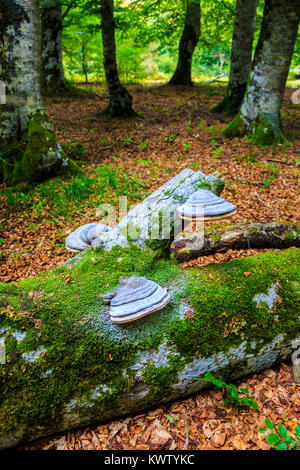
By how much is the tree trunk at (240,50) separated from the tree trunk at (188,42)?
666 centimetres

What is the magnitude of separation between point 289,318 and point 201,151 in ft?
21.7

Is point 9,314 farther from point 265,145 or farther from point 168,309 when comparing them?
point 265,145

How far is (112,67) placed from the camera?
10.4 meters

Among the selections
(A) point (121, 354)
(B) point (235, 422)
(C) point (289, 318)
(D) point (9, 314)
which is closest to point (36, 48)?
(D) point (9, 314)

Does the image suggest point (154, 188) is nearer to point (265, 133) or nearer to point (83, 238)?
point (83, 238)

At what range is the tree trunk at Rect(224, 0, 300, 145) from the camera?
7406mm

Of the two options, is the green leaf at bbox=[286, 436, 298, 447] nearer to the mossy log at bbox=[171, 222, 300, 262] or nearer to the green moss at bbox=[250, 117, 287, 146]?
the mossy log at bbox=[171, 222, 300, 262]

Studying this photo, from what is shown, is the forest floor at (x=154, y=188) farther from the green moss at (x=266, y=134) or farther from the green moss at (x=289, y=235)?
the green moss at (x=289, y=235)

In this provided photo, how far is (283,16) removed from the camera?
24.2 feet

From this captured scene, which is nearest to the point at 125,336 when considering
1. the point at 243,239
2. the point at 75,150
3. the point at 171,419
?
the point at 171,419

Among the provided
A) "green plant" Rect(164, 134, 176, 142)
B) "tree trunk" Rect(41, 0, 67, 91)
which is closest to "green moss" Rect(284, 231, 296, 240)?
"green plant" Rect(164, 134, 176, 142)

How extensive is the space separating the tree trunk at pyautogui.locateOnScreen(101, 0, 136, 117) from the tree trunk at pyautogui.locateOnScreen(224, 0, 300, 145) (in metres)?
4.24

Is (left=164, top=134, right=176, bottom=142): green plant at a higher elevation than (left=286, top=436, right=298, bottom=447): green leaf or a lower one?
higher

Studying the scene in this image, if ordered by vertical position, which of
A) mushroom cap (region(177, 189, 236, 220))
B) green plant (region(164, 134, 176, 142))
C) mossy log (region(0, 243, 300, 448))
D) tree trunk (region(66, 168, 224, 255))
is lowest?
mossy log (region(0, 243, 300, 448))
